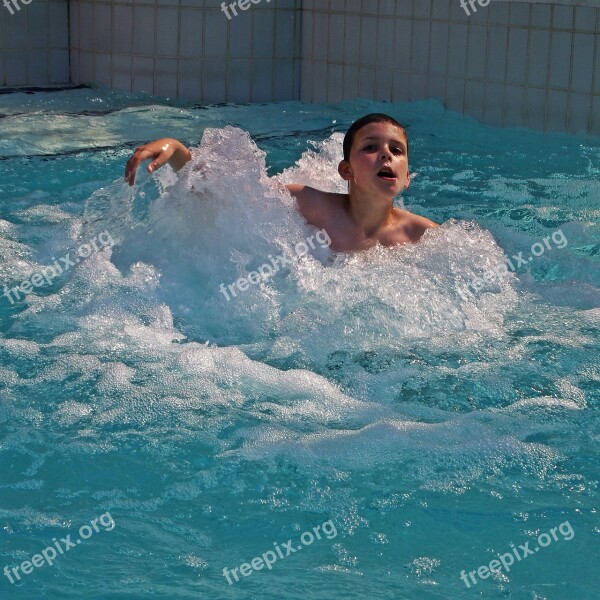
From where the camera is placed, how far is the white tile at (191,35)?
781 cm

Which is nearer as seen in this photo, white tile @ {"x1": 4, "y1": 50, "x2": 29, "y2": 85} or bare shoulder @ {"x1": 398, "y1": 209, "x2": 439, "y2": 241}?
bare shoulder @ {"x1": 398, "y1": 209, "x2": 439, "y2": 241}

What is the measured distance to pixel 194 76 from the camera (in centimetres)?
792

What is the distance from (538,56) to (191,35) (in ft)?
8.36

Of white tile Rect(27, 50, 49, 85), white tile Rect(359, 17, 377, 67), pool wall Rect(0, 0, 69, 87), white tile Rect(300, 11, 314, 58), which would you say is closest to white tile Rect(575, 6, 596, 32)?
white tile Rect(359, 17, 377, 67)

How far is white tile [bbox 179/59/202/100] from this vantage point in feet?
25.9

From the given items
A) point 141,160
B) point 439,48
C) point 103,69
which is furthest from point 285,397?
point 103,69

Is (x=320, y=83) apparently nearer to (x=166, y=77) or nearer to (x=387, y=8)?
(x=387, y=8)

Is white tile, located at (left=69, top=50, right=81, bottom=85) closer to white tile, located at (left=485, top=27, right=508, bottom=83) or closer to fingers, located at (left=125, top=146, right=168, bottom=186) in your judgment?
white tile, located at (left=485, top=27, right=508, bottom=83)

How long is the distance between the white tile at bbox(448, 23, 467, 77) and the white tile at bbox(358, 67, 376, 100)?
64 centimetres

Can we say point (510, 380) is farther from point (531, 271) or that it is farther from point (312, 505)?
point (531, 271)

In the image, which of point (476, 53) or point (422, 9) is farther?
point (422, 9)

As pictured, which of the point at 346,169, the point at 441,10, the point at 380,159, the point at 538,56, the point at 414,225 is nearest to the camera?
the point at 380,159

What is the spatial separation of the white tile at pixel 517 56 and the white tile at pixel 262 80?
1.91 meters

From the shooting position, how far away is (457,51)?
283 inches
